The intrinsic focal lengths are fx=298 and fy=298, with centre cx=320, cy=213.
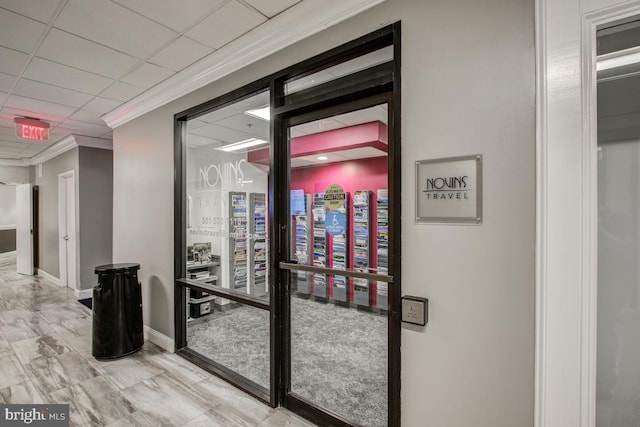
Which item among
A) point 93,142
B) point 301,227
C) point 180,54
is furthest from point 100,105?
point 301,227

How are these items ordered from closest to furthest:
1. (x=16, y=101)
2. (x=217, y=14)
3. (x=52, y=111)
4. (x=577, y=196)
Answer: (x=577, y=196) < (x=217, y=14) < (x=16, y=101) < (x=52, y=111)

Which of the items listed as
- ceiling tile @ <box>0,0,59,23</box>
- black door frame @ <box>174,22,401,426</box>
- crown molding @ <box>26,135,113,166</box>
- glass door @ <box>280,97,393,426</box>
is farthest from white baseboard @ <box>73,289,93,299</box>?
ceiling tile @ <box>0,0,59,23</box>

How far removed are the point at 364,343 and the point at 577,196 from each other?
265 cm

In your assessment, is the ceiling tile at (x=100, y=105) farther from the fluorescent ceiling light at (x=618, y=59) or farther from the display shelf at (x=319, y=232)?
the fluorescent ceiling light at (x=618, y=59)

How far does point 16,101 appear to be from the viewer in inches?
141

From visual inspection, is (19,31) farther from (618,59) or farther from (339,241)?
(618,59)

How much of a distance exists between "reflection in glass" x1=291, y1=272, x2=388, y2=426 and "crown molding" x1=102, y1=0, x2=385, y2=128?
1809mm

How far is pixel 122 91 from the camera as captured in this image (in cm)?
334

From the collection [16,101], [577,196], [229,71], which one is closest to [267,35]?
[229,71]

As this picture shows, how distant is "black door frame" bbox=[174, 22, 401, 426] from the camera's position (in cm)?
170

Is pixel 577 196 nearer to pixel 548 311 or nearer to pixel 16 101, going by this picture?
pixel 548 311

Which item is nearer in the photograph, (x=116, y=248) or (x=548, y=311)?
(x=548, y=311)

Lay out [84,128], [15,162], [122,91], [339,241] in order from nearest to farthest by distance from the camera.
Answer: [339,241]
[122,91]
[84,128]
[15,162]

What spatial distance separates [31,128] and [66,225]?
107 inches
